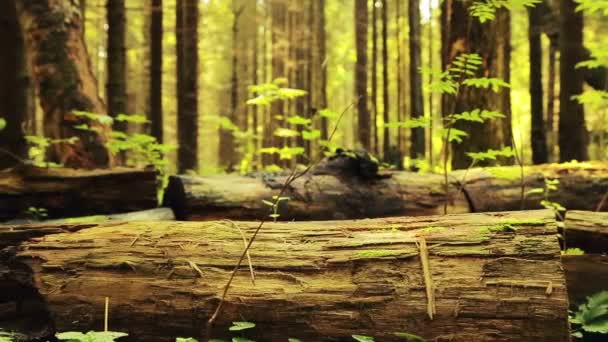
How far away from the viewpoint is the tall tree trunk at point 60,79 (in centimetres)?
648

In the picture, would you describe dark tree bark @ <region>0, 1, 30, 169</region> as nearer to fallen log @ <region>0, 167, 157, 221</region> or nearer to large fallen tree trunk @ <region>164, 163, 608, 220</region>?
fallen log @ <region>0, 167, 157, 221</region>

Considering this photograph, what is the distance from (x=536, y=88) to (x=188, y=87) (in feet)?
21.2

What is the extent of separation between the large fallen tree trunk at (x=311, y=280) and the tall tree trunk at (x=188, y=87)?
6.60m

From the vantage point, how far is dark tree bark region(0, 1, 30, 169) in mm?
7031

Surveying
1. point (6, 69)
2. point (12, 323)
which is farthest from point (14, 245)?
point (6, 69)

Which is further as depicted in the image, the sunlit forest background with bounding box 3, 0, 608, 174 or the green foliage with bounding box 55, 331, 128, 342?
the sunlit forest background with bounding box 3, 0, 608, 174

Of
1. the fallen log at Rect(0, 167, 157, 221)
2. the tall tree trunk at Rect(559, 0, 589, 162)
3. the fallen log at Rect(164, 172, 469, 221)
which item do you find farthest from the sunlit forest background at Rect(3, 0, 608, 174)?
the fallen log at Rect(0, 167, 157, 221)

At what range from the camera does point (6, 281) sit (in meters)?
3.06

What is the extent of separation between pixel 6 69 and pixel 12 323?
545 centimetres

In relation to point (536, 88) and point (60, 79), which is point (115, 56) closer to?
point (60, 79)

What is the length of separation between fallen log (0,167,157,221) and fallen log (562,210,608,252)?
3610 millimetres

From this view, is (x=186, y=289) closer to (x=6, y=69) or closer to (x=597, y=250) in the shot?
(x=597, y=250)

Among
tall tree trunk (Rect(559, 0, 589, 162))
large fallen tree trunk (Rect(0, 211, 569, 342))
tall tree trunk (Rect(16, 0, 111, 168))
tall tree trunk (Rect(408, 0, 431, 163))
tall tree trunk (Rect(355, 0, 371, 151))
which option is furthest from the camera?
tall tree trunk (Rect(355, 0, 371, 151))

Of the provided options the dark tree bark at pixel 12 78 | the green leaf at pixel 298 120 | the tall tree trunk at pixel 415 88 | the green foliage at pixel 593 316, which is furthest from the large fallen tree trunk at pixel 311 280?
the tall tree trunk at pixel 415 88
